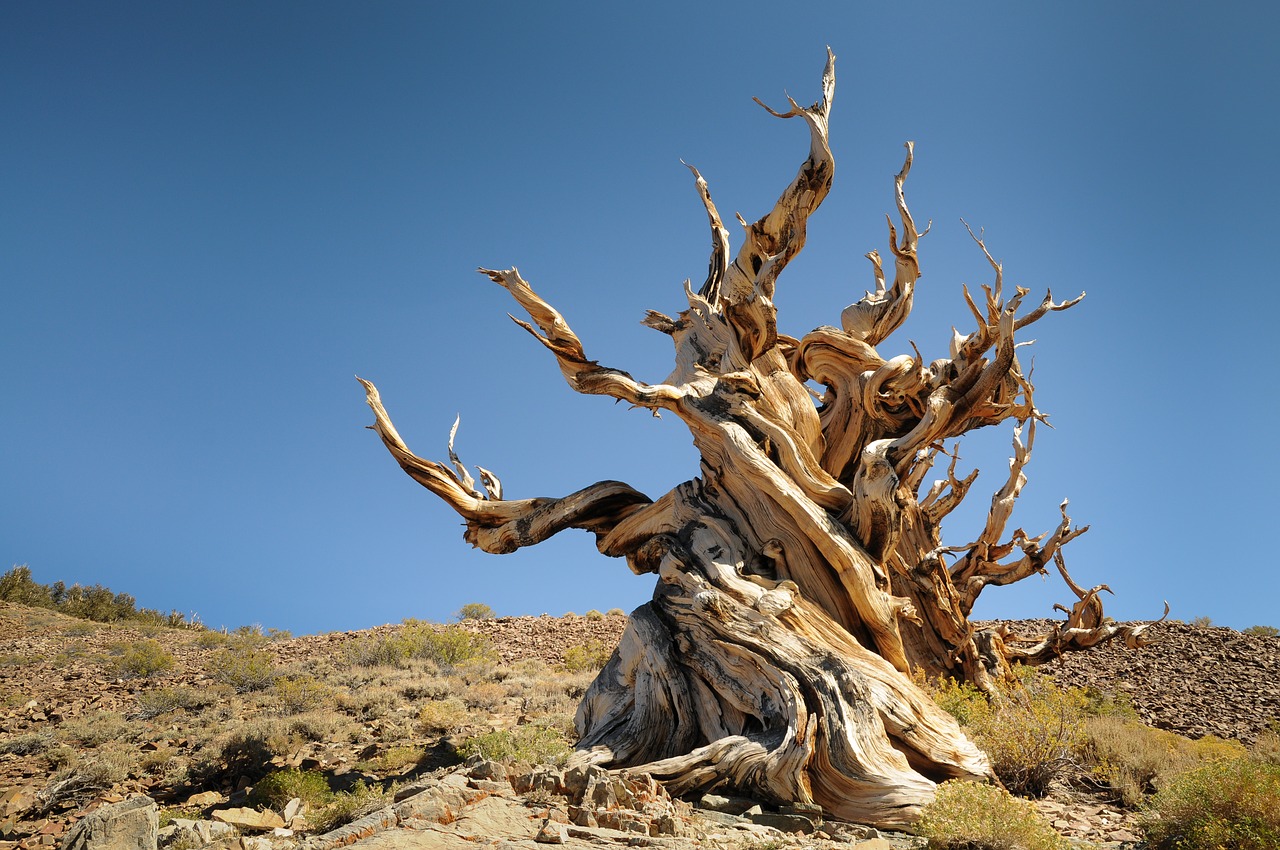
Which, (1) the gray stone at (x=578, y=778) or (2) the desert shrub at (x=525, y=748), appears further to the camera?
(2) the desert shrub at (x=525, y=748)

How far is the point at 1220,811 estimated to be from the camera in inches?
189

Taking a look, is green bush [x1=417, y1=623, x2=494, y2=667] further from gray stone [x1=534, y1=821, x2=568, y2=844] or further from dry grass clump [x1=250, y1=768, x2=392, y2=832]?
gray stone [x1=534, y1=821, x2=568, y2=844]

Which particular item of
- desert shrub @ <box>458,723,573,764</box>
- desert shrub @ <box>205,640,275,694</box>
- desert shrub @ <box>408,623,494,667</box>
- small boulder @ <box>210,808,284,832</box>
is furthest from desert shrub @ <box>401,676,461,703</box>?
small boulder @ <box>210,808,284,832</box>

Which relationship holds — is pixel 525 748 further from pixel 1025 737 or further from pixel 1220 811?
pixel 1220 811

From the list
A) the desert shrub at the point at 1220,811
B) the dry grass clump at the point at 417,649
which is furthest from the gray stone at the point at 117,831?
the dry grass clump at the point at 417,649

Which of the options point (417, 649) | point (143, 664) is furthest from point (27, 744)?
point (417, 649)

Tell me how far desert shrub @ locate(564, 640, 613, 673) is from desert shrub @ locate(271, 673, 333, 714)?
12.3 ft

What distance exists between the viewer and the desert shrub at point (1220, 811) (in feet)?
14.5

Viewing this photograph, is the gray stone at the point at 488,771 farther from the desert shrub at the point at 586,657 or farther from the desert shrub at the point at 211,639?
the desert shrub at the point at 211,639

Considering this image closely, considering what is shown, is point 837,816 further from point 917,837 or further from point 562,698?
point 562,698

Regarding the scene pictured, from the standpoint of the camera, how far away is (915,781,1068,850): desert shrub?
4.50 metres

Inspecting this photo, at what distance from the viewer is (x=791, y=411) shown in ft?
30.1

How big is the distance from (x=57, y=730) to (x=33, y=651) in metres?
7.39

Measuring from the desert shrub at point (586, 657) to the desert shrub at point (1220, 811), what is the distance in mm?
8741
